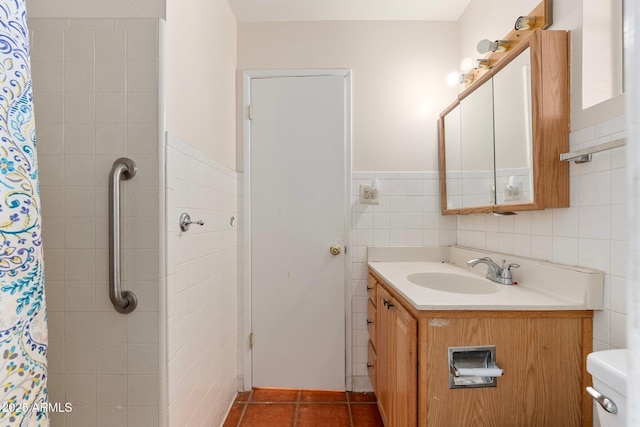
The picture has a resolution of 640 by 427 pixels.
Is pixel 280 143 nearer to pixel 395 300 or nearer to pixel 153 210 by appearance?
pixel 153 210

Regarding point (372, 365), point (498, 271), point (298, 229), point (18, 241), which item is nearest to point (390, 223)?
point (298, 229)

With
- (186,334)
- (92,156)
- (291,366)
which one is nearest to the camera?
(92,156)

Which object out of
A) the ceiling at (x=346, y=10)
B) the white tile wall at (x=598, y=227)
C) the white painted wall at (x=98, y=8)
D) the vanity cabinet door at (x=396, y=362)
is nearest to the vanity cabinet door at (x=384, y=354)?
the vanity cabinet door at (x=396, y=362)

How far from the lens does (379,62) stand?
6.54ft

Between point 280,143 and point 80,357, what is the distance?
147 cm

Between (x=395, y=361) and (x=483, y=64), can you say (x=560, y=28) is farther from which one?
(x=395, y=361)

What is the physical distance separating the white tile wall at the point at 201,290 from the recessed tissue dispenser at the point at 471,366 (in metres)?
1.02

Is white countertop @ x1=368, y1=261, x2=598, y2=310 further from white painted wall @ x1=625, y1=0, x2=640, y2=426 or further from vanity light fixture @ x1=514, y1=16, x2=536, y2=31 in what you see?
vanity light fixture @ x1=514, y1=16, x2=536, y2=31

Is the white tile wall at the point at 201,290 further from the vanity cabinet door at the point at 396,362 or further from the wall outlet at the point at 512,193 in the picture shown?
the wall outlet at the point at 512,193

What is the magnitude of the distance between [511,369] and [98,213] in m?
1.55

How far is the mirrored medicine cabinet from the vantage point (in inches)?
43.4

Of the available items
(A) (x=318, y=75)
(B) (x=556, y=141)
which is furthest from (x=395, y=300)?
(A) (x=318, y=75)

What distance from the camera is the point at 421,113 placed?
199cm

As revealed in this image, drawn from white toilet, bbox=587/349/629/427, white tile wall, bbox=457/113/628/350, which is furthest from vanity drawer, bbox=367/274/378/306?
white toilet, bbox=587/349/629/427
